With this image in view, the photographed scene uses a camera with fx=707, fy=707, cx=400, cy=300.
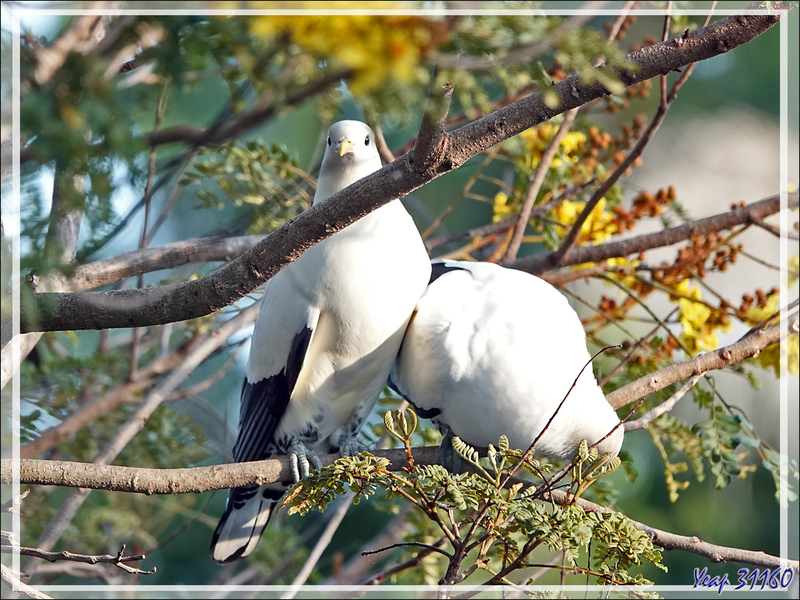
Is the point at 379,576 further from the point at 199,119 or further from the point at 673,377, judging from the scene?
the point at 199,119

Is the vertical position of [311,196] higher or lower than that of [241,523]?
higher

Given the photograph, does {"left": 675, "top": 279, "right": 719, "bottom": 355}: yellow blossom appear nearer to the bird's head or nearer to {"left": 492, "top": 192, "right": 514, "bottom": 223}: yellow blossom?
{"left": 492, "top": 192, "right": 514, "bottom": 223}: yellow blossom

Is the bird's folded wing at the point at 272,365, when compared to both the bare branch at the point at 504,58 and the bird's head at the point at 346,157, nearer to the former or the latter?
the bird's head at the point at 346,157

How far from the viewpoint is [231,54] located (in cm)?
28

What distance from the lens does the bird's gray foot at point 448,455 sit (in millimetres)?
677

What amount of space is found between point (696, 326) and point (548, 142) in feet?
1.01

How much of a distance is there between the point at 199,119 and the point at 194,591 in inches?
22.0

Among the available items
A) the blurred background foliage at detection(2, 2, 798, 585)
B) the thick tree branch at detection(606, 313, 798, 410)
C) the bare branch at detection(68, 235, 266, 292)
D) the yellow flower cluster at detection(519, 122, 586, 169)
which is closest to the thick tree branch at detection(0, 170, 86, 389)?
the blurred background foliage at detection(2, 2, 798, 585)

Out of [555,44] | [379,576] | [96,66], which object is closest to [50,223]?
[96,66]

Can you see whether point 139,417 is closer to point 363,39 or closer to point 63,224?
point 63,224

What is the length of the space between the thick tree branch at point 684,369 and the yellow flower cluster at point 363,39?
53 centimetres

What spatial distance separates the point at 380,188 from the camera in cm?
41

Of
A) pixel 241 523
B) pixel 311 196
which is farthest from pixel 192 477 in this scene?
pixel 311 196

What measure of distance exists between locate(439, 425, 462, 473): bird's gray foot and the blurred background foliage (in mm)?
158
